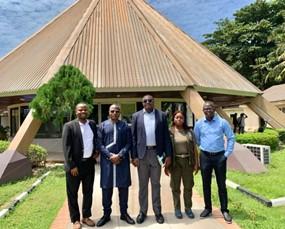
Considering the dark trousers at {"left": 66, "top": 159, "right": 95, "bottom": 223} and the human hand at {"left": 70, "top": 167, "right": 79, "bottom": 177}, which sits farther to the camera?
the dark trousers at {"left": 66, "top": 159, "right": 95, "bottom": 223}

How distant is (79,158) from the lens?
579 cm

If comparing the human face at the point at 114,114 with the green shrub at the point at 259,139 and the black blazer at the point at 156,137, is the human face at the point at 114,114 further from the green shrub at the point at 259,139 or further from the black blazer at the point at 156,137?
the green shrub at the point at 259,139

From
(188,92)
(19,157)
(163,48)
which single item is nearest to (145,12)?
(163,48)

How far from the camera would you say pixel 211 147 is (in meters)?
6.18

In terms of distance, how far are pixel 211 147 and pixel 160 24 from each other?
1591 cm

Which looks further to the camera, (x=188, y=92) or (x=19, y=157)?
(x=188, y=92)

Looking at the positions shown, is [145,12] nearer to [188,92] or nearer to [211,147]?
[188,92]

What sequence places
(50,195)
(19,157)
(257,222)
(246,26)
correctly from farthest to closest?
(246,26) → (19,157) → (50,195) → (257,222)

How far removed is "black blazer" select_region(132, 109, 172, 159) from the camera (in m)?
6.05

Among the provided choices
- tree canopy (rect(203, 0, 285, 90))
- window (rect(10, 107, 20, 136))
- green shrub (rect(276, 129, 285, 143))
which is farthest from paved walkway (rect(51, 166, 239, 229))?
tree canopy (rect(203, 0, 285, 90))

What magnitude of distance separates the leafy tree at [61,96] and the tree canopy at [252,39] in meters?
32.9

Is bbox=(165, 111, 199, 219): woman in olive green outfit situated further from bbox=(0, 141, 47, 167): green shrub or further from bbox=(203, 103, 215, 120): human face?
bbox=(0, 141, 47, 167): green shrub

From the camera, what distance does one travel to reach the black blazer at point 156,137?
605 centimetres

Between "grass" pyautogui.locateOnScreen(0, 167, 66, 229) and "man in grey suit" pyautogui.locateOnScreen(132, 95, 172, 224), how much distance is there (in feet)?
5.46
